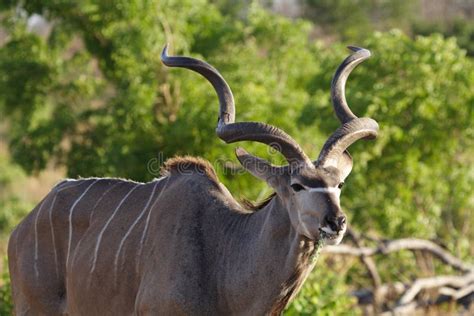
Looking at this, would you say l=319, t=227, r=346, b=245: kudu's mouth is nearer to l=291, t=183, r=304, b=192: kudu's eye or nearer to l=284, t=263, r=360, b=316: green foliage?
l=291, t=183, r=304, b=192: kudu's eye

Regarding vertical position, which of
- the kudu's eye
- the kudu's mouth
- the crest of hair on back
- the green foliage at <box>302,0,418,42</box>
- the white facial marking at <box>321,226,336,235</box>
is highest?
the kudu's eye

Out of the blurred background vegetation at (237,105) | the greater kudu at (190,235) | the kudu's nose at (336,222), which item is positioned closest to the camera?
the kudu's nose at (336,222)

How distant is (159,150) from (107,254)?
4.42 metres

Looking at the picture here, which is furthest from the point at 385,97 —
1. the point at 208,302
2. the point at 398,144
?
the point at 208,302

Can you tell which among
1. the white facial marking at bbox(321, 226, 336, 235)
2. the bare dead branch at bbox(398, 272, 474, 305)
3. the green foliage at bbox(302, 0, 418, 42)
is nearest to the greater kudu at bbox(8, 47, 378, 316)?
the white facial marking at bbox(321, 226, 336, 235)

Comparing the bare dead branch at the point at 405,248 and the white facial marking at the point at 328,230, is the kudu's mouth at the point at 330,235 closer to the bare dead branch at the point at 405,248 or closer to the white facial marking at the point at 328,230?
the white facial marking at the point at 328,230

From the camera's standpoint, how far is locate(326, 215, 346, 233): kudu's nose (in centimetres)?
335

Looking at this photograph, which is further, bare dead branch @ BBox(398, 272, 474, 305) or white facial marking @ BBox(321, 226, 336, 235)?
bare dead branch @ BBox(398, 272, 474, 305)

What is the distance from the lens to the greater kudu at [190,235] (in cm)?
367

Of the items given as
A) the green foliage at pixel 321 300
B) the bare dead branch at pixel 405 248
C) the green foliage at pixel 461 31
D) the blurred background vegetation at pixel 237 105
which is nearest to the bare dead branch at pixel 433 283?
the bare dead branch at pixel 405 248

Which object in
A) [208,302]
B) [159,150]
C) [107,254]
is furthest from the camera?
[159,150]

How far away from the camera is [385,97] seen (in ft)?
27.1

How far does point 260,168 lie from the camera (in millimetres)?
3797

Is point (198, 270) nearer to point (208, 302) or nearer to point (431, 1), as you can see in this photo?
point (208, 302)
